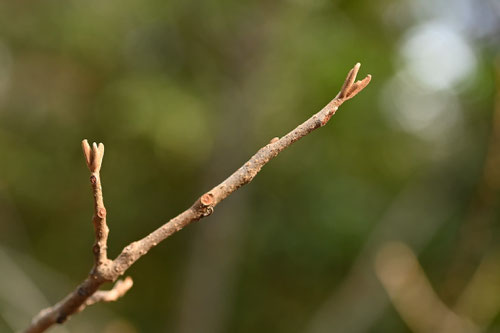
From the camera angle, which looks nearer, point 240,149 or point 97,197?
point 97,197

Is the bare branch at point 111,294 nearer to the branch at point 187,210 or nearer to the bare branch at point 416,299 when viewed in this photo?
the branch at point 187,210

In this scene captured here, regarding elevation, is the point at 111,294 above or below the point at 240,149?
below

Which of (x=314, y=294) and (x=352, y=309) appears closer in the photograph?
(x=352, y=309)

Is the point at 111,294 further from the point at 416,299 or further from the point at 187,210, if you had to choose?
the point at 416,299

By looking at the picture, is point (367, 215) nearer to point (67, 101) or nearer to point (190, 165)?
point (190, 165)

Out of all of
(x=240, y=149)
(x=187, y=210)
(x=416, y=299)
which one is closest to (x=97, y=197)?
(x=187, y=210)

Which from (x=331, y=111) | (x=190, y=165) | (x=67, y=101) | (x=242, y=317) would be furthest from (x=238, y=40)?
(x=331, y=111)

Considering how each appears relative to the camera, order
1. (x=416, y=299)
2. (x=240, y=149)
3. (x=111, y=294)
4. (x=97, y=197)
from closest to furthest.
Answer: (x=97, y=197) → (x=111, y=294) → (x=416, y=299) → (x=240, y=149)

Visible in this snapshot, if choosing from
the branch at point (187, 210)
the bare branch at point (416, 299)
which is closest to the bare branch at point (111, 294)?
the branch at point (187, 210)

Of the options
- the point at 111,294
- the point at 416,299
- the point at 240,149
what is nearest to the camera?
the point at 111,294
